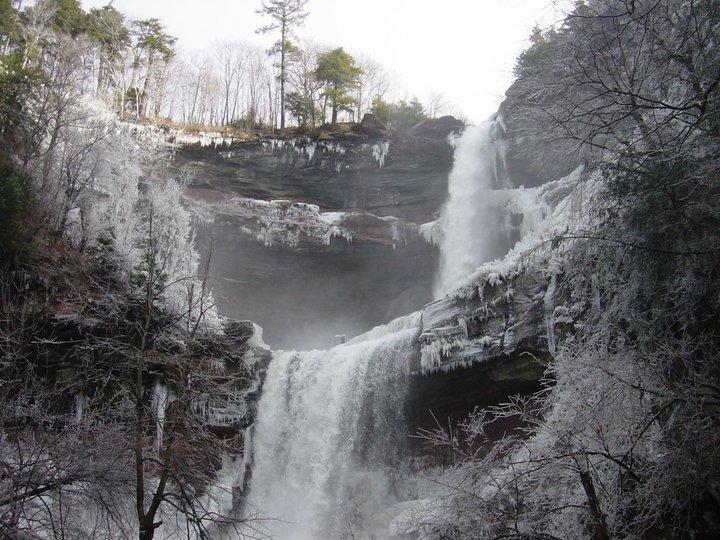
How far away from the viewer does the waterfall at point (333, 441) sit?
1552 centimetres

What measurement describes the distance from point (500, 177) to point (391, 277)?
757cm

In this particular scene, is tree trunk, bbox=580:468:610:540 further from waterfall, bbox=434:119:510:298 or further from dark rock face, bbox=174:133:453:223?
dark rock face, bbox=174:133:453:223

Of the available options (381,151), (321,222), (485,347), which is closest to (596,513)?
(485,347)

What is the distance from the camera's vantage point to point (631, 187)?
6453 mm

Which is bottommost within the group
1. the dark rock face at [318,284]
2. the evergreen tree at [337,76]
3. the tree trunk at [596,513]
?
the tree trunk at [596,513]

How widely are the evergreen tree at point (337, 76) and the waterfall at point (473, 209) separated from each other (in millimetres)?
8467

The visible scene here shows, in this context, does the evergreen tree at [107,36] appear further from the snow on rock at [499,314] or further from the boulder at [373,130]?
the snow on rock at [499,314]

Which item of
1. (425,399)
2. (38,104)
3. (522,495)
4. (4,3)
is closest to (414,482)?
(425,399)

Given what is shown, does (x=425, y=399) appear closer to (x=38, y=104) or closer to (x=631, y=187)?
(x=631, y=187)

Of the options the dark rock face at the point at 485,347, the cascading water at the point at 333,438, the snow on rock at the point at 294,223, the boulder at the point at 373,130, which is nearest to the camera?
the dark rock face at the point at 485,347

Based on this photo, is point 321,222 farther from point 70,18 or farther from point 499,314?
point 70,18

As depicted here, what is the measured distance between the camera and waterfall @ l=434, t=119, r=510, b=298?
26.0 meters

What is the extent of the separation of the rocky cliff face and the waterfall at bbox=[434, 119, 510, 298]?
81 cm

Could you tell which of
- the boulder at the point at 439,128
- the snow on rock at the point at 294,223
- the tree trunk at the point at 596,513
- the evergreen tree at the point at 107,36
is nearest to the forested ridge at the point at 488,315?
the tree trunk at the point at 596,513
